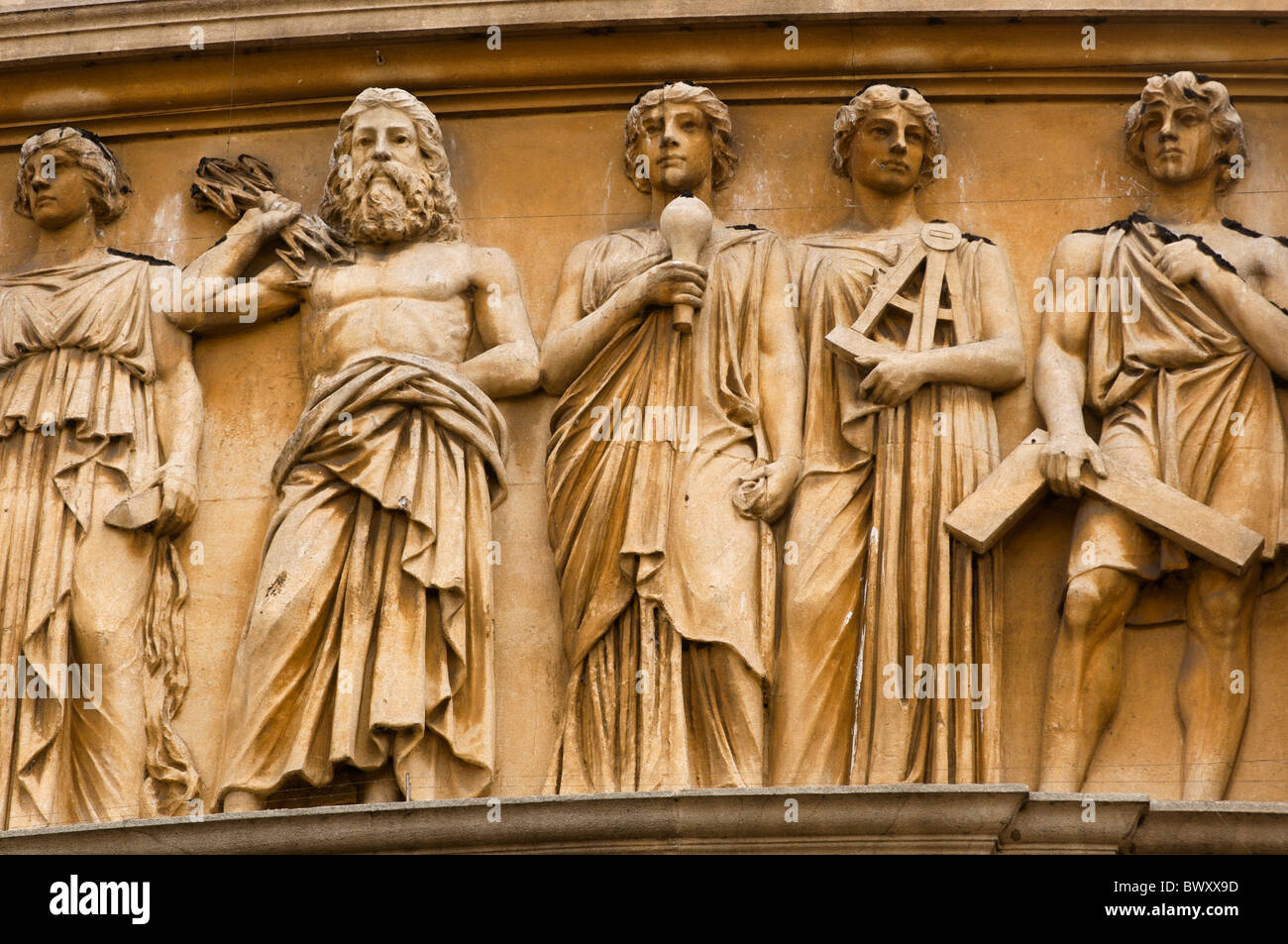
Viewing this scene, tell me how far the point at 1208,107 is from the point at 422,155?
3.41m

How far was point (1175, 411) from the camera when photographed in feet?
42.8

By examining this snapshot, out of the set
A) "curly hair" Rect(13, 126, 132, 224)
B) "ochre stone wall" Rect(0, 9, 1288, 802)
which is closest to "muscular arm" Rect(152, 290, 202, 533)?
"ochre stone wall" Rect(0, 9, 1288, 802)

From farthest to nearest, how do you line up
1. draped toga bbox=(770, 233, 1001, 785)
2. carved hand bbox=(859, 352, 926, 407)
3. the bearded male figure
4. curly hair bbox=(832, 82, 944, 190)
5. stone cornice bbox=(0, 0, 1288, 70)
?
1. stone cornice bbox=(0, 0, 1288, 70)
2. curly hair bbox=(832, 82, 944, 190)
3. carved hand bbox=(859, 352, 926, 407)
4. the bearded male figure
5. draped toga bbox=(770, 233, 1001, 785)

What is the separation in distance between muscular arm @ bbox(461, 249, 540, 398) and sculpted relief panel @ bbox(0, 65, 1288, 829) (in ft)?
0.06

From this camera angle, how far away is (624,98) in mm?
14289

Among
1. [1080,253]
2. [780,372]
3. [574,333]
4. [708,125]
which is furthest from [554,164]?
[1080,253]

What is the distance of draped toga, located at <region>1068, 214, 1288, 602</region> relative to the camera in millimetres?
12836

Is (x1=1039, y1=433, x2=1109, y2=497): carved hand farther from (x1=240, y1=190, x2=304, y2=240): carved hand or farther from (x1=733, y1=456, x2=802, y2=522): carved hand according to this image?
(x1=240, y1=190, x2=304, y2=240): carved hand

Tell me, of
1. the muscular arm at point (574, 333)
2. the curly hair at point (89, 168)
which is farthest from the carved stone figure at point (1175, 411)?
the curly hair at point (89, 168)

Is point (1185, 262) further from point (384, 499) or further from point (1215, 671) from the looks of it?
point (384, 499)

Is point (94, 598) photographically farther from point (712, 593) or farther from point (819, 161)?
point (819, 161)

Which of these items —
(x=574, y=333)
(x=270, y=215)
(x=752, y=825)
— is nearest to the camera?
(x=752, y=825)

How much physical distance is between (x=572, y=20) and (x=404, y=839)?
3.97m

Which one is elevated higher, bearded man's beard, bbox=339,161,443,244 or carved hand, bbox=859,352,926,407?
bearded man's beard, bbox=339,161,443,244
